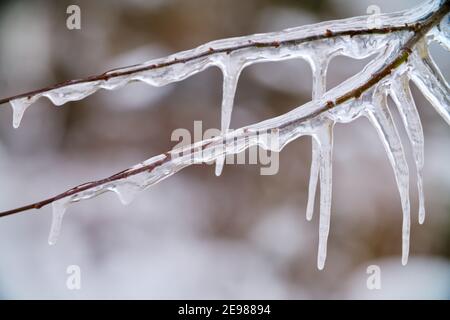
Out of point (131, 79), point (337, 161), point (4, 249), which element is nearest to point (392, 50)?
point (131, 79)

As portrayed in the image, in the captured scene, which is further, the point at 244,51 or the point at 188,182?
the point at 188,182

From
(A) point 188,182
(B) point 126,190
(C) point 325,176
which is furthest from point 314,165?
(A) point 188,182

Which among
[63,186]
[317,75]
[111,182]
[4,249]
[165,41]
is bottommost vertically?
[111,182]

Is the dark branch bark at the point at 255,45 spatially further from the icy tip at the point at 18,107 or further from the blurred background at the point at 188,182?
the blurred background at the point at 188,182

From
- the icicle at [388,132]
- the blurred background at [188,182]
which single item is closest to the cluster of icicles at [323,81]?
the icicle at [388,132]

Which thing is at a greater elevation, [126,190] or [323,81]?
[323,81]

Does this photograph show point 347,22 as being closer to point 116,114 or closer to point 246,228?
point 246,228

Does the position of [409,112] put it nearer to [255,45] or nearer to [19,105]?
[255,45]
